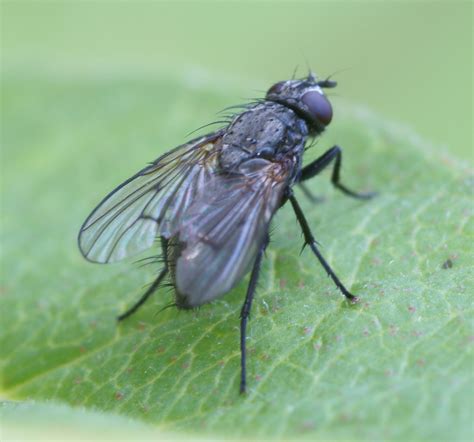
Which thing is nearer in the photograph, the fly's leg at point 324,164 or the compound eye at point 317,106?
the compound eye at point 317,106

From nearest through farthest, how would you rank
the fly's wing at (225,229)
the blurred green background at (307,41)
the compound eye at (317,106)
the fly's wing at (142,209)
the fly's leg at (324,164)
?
the fly's wing at (225,229)
the fly's wing at (142,209)
the compound eye at (317,106)
the fly's leg at (324,164)
the blurred green background at (307,41)

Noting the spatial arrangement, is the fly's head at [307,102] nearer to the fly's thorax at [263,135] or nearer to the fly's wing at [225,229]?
the fly's thorax at [263,135]

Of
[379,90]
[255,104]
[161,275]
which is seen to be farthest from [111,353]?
[379,90]

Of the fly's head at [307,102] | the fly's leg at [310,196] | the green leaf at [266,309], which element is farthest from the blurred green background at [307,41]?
the fly's head at [307,102]

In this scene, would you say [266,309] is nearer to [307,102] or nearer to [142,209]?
[142,209]

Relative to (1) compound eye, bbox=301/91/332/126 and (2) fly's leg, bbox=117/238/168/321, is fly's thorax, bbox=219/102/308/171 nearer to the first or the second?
(1) compound eye, bbox=301/91/332/126

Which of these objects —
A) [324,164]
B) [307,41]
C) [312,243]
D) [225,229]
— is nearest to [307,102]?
[324,164]

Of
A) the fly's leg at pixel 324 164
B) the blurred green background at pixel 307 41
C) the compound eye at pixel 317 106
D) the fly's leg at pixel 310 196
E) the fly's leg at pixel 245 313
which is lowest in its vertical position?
the fly's leg at pixel 245 313

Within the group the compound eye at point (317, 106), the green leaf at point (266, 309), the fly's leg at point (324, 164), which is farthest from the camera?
the fly's leg at point (324, 164)
